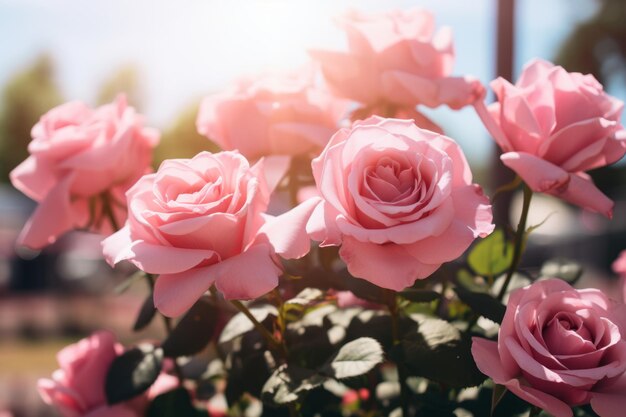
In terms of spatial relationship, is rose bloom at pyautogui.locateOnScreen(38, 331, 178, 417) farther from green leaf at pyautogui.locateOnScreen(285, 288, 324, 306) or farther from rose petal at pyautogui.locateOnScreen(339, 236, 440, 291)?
rose petal at pyautogui.locateOnScreen(339, 236, 440, 291)

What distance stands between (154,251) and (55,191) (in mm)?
300

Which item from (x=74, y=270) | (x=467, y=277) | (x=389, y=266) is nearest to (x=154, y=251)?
(x=389, y=266)

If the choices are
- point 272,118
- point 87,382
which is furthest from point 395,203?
point 87,382

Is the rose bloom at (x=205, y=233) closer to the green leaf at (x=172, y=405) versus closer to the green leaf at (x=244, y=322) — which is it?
the green leaf at (x=244, y=322)

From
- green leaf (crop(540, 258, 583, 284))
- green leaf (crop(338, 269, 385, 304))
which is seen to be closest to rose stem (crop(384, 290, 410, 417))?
green leaf (crop(338, 269, 385, 304))

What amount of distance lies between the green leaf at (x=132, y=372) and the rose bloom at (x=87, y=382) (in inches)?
1.5

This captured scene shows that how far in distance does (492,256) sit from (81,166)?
1.53 ft

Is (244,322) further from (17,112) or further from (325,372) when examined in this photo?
(17,112)

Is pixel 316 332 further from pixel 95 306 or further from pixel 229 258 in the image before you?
pixel 95 306

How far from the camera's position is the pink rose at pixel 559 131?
0.59 meters

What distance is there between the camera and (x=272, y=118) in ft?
2.30

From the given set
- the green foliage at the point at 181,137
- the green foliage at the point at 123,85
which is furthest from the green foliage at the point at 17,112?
the green foliage at the point at 181,137

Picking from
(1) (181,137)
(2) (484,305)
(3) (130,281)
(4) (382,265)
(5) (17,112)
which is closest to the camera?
(4) (382,265)

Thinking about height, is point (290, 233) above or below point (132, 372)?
above
